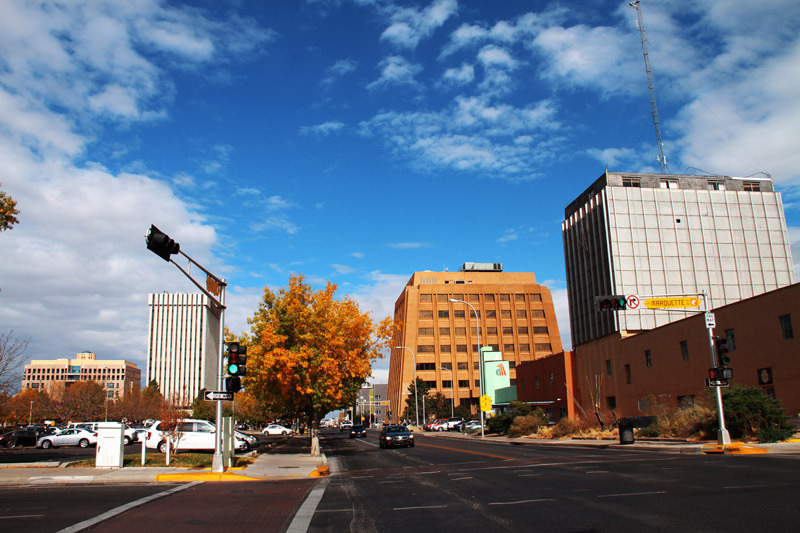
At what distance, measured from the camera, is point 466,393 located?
122 metres

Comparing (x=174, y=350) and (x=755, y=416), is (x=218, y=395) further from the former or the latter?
(x=174, y=350)

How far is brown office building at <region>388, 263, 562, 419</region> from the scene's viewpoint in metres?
123

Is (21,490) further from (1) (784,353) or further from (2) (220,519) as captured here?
(1) (784,353)

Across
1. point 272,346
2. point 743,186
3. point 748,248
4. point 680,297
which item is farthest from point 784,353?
point 743,186

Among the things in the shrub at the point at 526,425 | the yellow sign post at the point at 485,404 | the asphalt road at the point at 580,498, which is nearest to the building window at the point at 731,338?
the shrub at the point at 526,425

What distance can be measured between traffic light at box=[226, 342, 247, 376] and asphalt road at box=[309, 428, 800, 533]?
14.3ft

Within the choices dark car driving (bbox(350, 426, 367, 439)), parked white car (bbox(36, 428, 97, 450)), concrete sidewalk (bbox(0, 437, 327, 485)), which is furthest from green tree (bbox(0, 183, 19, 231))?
dark car driving (bbox(350, 426, 367, 439))

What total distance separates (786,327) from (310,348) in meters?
25.0

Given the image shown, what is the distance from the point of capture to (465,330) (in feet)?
413

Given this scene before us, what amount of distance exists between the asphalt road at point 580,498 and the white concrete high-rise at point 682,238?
56256mm

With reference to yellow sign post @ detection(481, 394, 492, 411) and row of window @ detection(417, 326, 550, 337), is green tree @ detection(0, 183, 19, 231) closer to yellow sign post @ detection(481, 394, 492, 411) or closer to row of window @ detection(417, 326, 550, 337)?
yellow sign post @ detection(481, 394, 492, 411)

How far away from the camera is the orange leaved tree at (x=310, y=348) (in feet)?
98.3

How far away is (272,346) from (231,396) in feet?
39.4

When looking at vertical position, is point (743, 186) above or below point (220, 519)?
above
